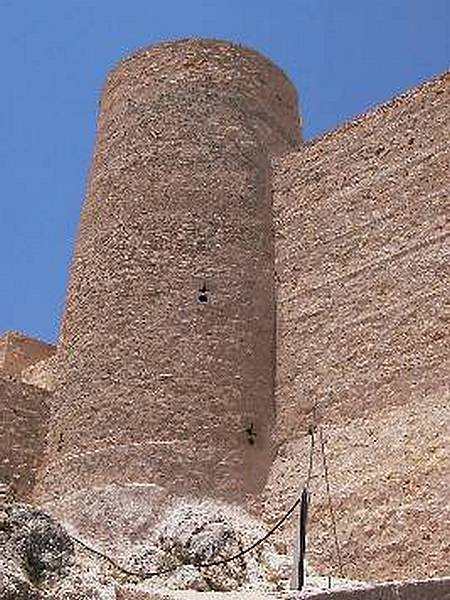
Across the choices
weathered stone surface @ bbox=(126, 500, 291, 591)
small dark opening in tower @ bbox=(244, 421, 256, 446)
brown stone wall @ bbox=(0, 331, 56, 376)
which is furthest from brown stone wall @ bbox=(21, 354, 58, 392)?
weathered stone surface @ bbox=(126, 500, 291, 591)

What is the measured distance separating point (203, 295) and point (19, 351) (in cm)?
562

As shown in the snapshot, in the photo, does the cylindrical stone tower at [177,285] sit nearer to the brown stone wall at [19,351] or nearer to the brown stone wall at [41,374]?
the brown stone wall at [41,374]

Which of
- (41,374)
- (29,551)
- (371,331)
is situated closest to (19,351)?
(41,374)

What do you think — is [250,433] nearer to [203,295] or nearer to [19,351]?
[203,295]

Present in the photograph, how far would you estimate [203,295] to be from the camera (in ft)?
39.7

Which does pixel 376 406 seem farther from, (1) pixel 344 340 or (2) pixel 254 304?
(2) pixel 254 304

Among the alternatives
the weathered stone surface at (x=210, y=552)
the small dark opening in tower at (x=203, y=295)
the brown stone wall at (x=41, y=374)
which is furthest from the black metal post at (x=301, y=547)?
the brown stone wall at (x=41, y=374)

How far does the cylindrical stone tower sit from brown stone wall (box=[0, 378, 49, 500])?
0.44 m

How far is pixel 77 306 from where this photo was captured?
12.7m

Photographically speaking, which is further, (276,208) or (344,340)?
(276,208)

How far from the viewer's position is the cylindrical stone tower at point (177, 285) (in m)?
11.2

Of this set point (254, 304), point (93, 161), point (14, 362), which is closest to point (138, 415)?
point (254, 304)

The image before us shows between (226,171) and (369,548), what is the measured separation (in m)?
5.13

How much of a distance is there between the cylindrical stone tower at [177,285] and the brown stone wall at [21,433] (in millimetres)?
443
